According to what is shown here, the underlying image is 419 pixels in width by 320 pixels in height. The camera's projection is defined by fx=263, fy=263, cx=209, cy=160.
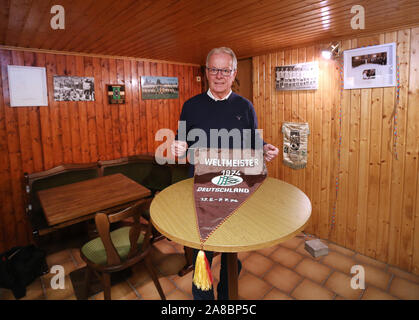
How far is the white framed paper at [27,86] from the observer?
10.7 feet

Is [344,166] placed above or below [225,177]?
below

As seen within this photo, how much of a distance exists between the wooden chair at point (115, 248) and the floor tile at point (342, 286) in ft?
5.62

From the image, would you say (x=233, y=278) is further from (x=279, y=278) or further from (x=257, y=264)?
(x=257, y=264)

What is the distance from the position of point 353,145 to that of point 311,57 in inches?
50.4

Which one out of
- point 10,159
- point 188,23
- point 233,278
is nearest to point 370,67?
point 188,23

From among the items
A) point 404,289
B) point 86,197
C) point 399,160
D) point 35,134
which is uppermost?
point 35,134

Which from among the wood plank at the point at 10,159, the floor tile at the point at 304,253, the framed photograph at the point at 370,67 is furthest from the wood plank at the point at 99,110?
the framed photograph at the point at 370,67

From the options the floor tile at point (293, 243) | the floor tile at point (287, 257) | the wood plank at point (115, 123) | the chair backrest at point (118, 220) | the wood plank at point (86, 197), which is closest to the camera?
the chair backrest at point (118, 220)

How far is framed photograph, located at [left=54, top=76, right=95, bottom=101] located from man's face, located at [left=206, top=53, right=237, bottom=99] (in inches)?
106

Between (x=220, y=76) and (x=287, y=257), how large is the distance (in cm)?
243

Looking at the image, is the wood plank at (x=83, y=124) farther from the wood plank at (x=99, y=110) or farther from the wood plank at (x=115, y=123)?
the wood plank at (x=115, y=123)

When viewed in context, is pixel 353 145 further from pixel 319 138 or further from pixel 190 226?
pixel 190 226

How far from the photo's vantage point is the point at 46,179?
11.5 ft
